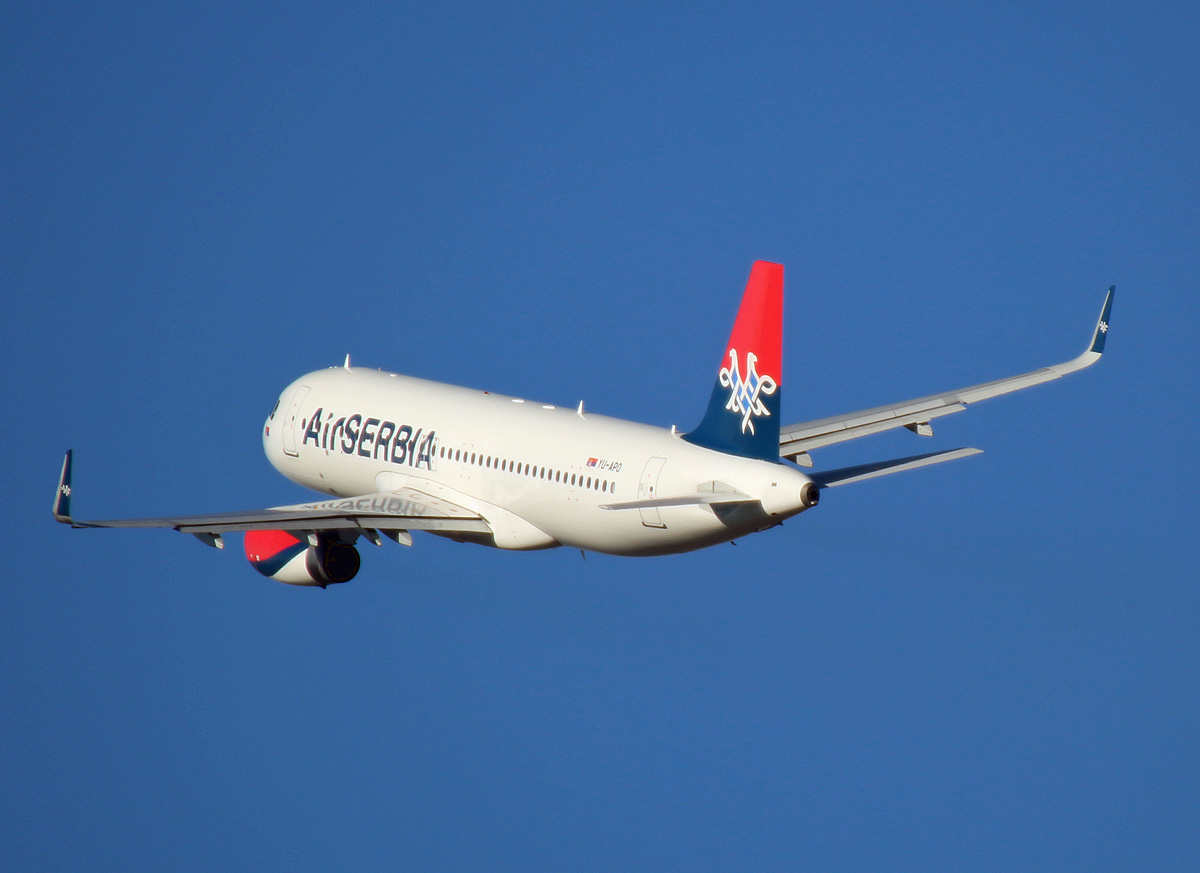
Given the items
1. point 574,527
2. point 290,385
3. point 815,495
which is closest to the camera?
point 815,495

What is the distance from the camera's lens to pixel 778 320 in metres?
52.8

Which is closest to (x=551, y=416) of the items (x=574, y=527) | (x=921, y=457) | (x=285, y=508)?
(x=574, y=527)

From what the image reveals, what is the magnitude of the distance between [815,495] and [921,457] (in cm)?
286

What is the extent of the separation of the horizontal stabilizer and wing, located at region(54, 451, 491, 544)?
36.4ft

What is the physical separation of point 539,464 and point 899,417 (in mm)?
10676

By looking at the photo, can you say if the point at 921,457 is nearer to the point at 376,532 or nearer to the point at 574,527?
the point at 574,527

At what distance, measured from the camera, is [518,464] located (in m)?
59.4

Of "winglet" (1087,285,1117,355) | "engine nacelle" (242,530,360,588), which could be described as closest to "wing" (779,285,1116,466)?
"winglet" (1087,285,1117,355)

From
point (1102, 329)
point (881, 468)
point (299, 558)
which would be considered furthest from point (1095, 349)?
point (299, 558)

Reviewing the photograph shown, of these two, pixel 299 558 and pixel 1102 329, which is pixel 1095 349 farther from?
pixel 299 558

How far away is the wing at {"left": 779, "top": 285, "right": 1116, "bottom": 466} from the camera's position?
203 ft

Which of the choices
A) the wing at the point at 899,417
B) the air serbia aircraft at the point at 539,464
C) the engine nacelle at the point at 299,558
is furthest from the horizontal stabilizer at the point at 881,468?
the engine nacelle at the point at 299,558

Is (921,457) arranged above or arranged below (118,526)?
above

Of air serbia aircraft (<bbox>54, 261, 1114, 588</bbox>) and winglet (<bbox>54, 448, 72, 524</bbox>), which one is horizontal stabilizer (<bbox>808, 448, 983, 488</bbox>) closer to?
air serbia aircraft (<bbox>54, 261, 1114, 588</bbox>)
